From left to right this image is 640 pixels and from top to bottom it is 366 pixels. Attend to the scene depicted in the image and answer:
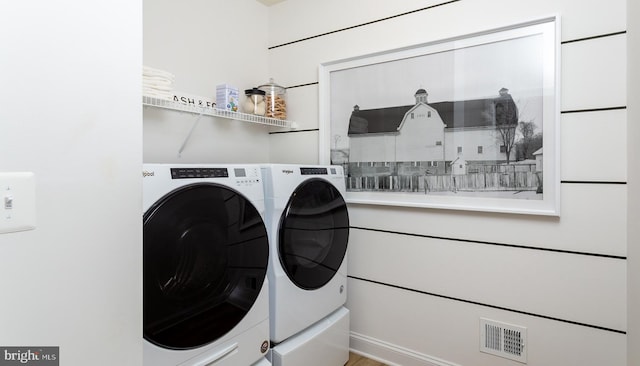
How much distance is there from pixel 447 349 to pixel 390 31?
5.96ft

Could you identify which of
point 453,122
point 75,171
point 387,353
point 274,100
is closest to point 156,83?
point 274,100

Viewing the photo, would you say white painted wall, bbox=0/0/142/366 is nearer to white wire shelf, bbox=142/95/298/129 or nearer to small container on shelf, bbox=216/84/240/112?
white wire shelf, bbox=142/95/298/129

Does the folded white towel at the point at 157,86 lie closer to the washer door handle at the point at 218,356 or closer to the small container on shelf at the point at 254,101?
the small container on shelf at the point at 254,101

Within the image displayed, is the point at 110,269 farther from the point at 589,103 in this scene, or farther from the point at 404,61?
the point at 589,103

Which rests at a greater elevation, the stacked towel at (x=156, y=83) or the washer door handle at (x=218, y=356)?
the stacked towel at (x=156, y=83)

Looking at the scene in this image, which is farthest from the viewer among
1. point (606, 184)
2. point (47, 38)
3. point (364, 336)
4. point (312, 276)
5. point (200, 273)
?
point (364, 336)

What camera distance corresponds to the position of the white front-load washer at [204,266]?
111cm

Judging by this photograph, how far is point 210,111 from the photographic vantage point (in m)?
1.84

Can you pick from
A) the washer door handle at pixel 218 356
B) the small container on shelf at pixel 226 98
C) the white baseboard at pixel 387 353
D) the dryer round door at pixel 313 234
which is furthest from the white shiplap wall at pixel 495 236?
the washer door handle at pixel 218 356

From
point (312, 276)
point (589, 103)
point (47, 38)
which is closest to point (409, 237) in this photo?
point (312, 276)

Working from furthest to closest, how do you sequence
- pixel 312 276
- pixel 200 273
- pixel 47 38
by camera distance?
1. pixel 312 276
2. pixel 200 273
3. pixel 47 38

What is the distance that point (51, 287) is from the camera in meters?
0.72

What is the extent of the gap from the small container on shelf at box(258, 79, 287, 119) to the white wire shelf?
2.1 inches

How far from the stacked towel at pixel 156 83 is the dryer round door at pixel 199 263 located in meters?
0.62
